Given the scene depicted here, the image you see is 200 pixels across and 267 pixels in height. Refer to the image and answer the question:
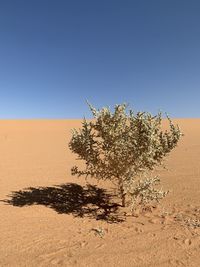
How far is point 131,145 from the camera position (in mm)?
10133

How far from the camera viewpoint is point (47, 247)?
→ 8211mm

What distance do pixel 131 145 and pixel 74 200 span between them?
11.6 ft

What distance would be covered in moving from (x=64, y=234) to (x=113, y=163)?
283 cm

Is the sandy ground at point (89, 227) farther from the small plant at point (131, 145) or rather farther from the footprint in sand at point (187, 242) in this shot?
the small plant at point (131, 145)

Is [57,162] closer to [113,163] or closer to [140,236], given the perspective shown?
[113,163]

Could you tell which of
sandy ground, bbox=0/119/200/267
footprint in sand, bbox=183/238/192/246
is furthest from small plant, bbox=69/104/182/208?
footprint in sand, bbox=183/238/192/246

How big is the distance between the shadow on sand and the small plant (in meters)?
0.93

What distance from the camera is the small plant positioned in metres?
9.95

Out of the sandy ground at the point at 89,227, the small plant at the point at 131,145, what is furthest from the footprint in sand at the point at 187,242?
the small plant at the point at 131,145

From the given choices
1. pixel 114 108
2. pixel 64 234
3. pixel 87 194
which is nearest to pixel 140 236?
pixel 64 234

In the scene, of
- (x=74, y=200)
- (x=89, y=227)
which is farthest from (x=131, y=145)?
(x=74, y=200)

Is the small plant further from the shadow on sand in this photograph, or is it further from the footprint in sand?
the footprint in sand

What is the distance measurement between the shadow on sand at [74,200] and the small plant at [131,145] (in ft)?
3.04

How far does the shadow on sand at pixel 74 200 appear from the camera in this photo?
10.8 meters
